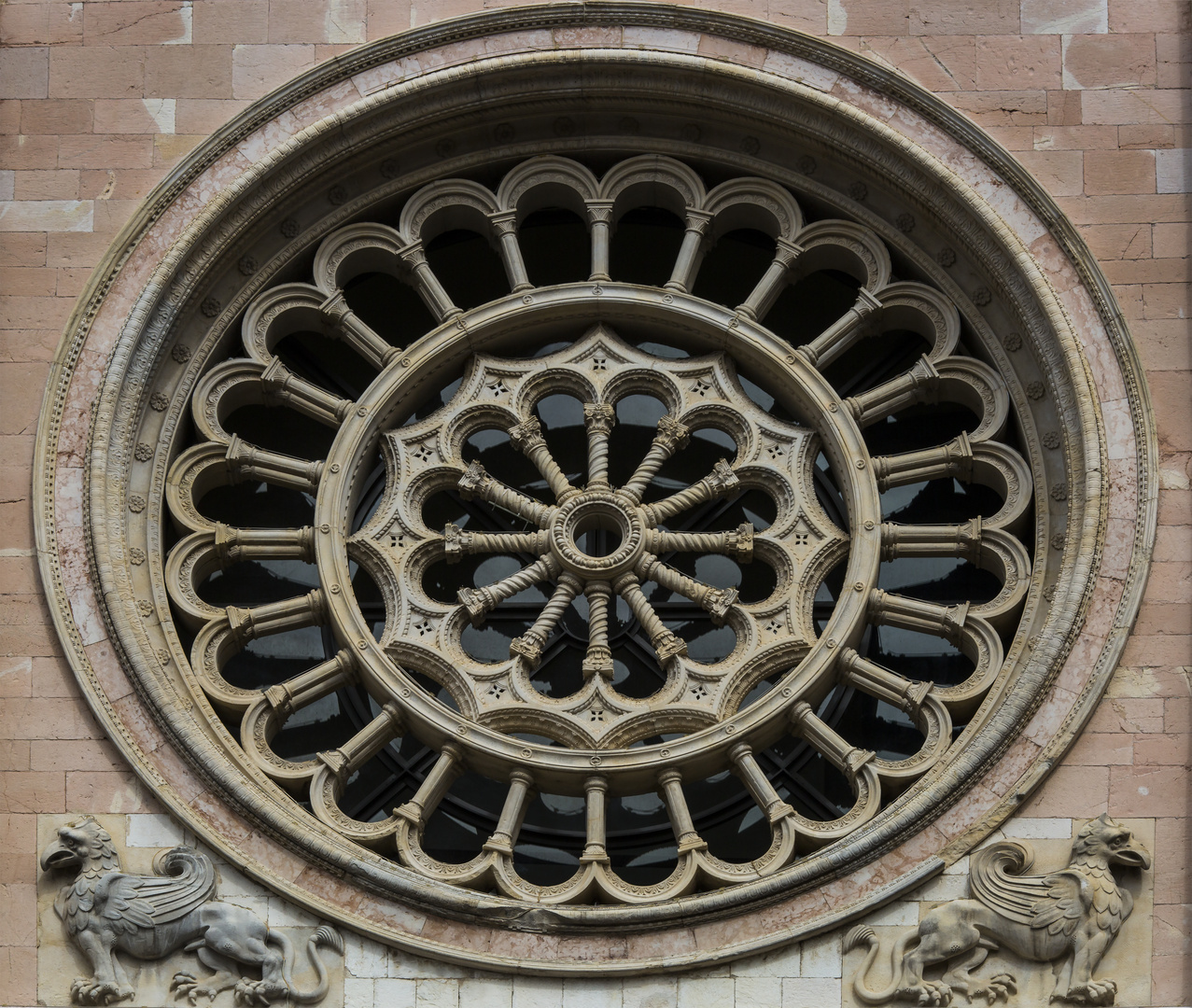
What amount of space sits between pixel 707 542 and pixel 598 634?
1098 mm

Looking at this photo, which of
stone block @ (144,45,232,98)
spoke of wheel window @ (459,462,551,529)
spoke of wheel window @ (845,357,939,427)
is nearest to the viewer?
spoke of wheel window @ (459,462,551,529)

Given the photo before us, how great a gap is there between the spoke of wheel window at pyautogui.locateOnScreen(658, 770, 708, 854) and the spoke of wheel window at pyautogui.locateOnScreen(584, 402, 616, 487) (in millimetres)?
2379

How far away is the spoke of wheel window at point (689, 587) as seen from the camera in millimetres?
19969

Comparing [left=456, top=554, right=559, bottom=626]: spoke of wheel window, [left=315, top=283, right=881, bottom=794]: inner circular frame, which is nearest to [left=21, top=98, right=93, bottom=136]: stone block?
[left=315, top=283, right=881, bottom=794]: inner circular frame

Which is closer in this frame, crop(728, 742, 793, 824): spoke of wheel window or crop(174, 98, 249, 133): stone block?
crop(728, 742, 793, 824): spoke of wheel window

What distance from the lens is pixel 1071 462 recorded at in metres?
19.5

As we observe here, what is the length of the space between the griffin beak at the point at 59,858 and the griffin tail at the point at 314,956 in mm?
1416

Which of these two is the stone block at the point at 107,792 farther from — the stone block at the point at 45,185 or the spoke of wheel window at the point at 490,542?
the stone block at the point at 45,185

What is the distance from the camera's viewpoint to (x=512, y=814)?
62.6ft

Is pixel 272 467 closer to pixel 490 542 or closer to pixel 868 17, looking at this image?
pixel 490 542

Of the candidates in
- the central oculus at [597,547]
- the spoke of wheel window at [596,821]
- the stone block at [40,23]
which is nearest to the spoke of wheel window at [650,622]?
the central oculus at [597,547]

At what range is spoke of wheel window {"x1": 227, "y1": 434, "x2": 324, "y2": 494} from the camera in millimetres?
20547

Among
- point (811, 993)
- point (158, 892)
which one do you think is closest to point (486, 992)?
point (811, 993)

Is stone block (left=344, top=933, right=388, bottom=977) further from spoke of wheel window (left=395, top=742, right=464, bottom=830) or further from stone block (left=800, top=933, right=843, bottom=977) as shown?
stone block (left=800, top=933, right=843, bottom=977)
